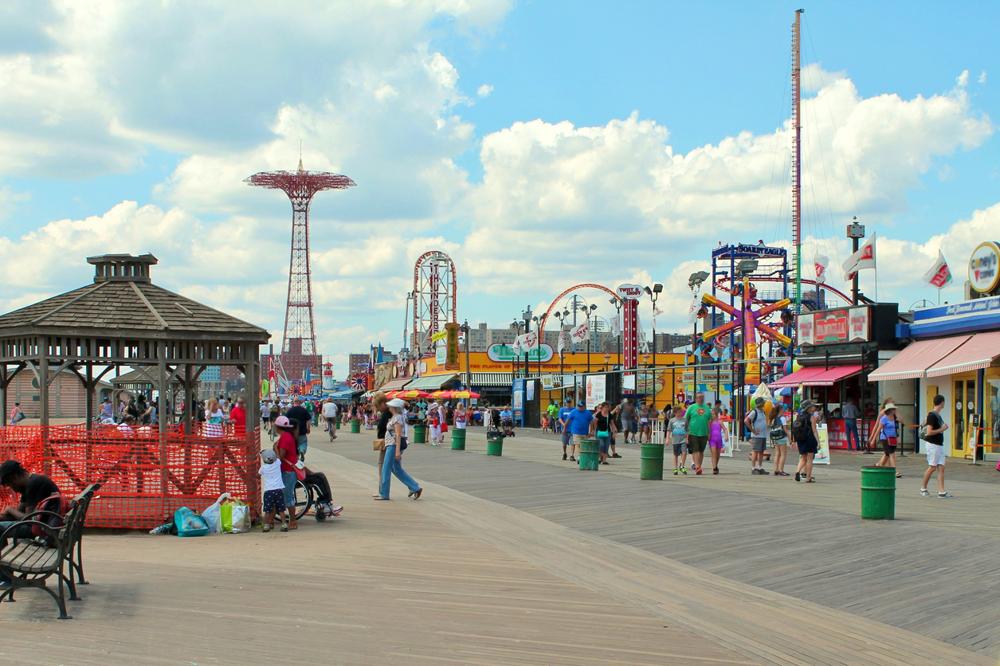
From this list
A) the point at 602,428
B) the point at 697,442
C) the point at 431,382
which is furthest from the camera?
the point at 431,382

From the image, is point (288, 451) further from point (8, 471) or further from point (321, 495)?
point (8, 471)

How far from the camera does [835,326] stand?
35.2 metres

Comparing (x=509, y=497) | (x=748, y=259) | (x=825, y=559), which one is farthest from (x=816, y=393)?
(x=748, y=259)

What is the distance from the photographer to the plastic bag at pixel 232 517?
13672 millimetres

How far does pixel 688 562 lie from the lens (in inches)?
450

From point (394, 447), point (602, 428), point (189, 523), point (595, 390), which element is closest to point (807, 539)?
point (394, 447)

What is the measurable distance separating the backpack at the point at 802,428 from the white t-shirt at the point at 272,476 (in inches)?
422

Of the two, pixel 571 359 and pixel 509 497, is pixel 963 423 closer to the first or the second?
pixel 509 497

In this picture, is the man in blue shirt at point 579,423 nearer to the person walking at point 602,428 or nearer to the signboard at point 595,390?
the person walking at point 602,428

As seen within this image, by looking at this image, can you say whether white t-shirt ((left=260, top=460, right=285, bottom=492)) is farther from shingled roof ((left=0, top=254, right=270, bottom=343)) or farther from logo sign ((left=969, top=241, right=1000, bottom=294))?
logo sign ((left=969, top=241, right=1000, bottom=294))

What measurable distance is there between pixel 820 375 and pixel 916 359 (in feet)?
15.5

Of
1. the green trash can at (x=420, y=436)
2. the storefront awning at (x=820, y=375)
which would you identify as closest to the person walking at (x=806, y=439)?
the storefront awning at (x=820, y=375)

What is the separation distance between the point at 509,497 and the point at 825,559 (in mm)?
7780

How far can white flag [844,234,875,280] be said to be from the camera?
122ft
